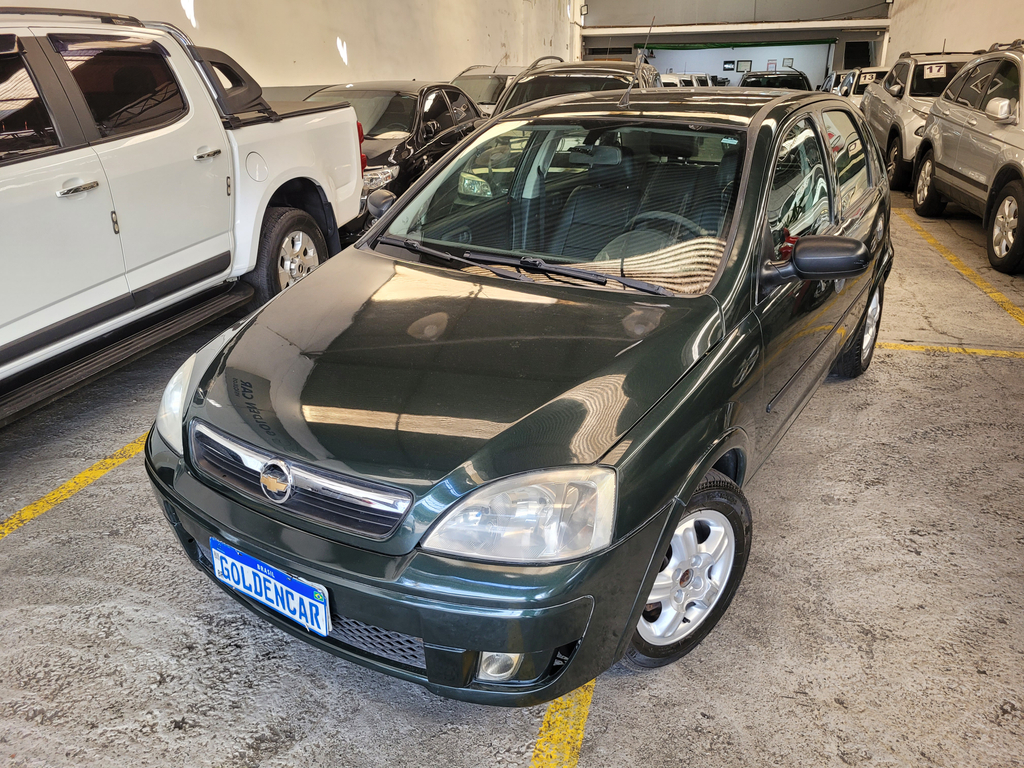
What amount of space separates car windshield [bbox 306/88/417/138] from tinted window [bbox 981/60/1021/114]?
17.5 ft

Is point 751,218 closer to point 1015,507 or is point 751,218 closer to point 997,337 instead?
point 1015,507

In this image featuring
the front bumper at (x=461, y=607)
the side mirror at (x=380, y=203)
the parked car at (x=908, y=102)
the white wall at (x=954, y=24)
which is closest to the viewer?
the front bumper at (x=461, y=607)

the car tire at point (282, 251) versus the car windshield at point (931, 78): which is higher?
the car windshield at point (931, 78)

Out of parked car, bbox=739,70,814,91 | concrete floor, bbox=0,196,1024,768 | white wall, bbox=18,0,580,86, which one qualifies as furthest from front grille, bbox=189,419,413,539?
parked car, bbox=739,70,814,91

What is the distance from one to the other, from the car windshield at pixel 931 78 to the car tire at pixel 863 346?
6.99 m

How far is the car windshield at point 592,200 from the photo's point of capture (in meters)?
2.41

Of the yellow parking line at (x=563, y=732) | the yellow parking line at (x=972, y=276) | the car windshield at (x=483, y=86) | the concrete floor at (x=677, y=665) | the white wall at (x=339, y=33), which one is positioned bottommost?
the yellow parking line at (x=563, y=732)

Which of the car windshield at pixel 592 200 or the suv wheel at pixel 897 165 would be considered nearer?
the car windshield at pixel 592 200

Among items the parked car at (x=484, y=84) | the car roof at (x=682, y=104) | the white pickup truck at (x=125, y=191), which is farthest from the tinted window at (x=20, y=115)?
the parked car at (x=484, y=84)

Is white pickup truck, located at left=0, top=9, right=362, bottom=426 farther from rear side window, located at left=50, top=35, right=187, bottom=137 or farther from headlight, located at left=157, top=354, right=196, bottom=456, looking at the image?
headlight, located at left=157, top=354, right=196, bottom=456

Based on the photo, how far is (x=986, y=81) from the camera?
22.8ft

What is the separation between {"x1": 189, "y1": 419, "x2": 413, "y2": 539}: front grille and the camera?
67.6 inches

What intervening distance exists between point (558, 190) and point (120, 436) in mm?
2454

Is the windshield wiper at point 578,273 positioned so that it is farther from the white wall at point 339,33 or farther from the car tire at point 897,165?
the car tire at point 897,165
